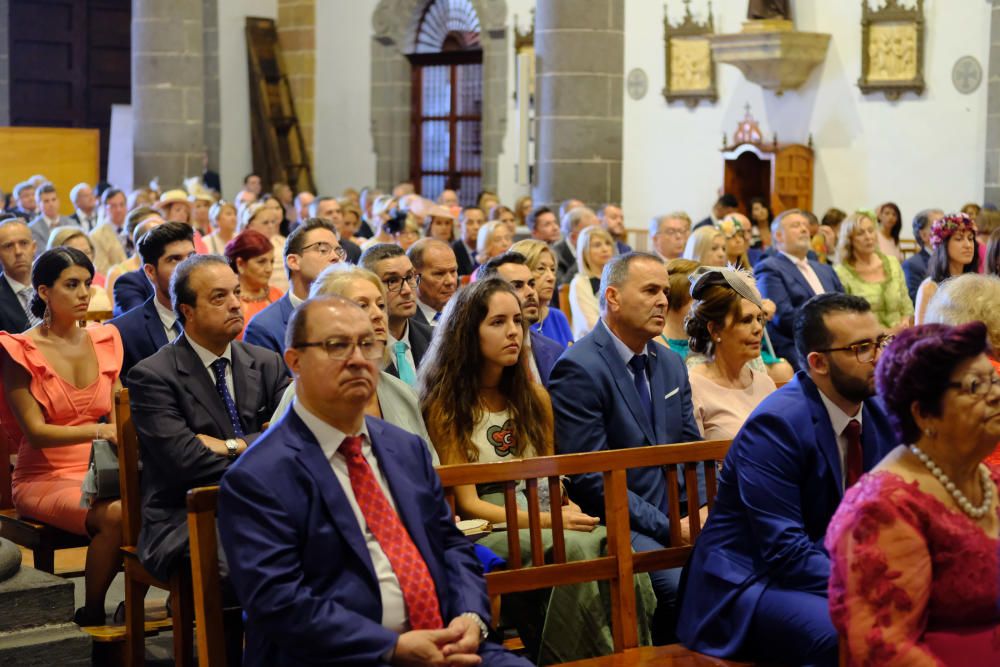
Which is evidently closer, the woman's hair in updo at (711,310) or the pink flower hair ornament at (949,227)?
the woman's hair in updo at (711,310)

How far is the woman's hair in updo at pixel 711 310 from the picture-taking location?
14.7ft

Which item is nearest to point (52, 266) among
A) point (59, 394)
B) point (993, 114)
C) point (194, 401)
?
point (59, 394)

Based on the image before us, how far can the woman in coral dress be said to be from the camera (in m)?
4.54

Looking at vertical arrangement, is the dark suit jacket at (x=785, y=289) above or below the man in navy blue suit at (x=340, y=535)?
above

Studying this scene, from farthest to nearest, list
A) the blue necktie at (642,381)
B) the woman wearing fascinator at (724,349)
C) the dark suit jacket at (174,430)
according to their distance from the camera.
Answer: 1. the woman wearing fascinator at (724,349)
2. the blue necktie at (642,381)
3. the dark suit jacket at (174,430)

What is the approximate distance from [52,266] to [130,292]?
54.7 inches

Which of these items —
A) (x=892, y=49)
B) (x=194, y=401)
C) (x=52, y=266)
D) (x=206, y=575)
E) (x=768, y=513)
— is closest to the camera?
(x=206, y=575)

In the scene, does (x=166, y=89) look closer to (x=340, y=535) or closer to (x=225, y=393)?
(x=225, y=393)

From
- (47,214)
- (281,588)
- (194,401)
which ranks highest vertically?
(47,214)

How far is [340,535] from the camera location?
9.36 ft

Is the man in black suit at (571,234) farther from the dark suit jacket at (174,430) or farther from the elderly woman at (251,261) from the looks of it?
the dark suit jacket at (174,430)

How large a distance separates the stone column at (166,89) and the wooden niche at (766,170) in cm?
645

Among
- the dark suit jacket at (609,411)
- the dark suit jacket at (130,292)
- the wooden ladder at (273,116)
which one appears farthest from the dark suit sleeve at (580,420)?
the wooden ladder at (273,116)

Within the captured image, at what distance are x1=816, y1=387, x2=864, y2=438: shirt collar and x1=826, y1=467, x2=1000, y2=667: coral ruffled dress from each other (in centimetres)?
70
